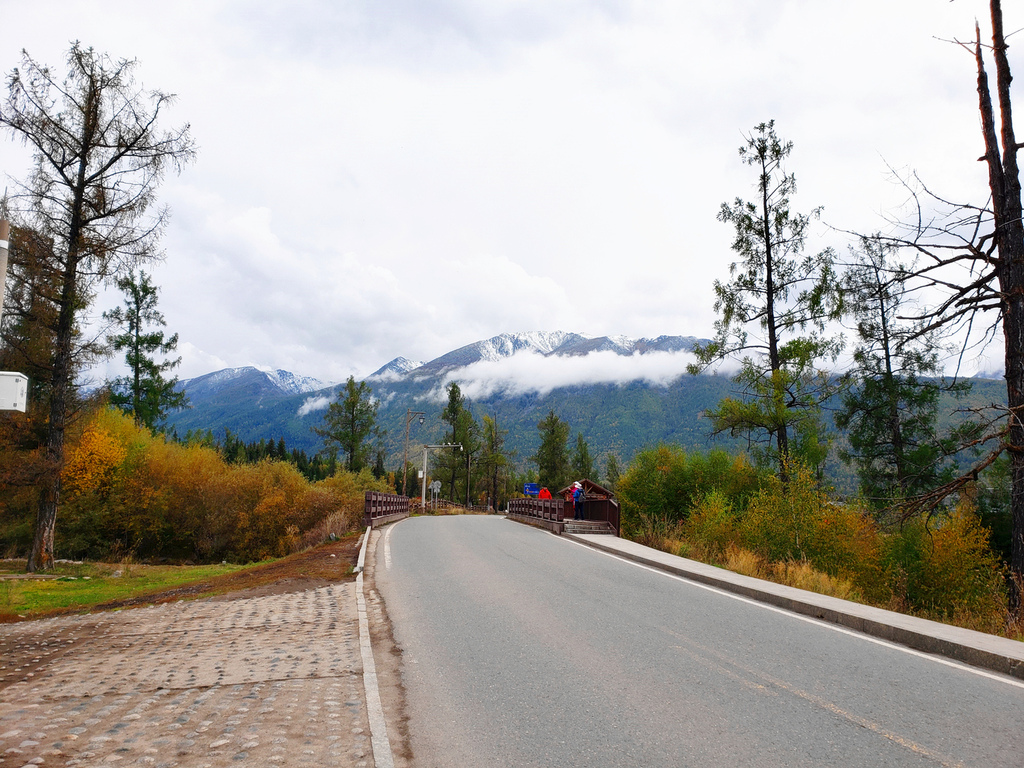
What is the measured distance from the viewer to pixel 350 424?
197 feet

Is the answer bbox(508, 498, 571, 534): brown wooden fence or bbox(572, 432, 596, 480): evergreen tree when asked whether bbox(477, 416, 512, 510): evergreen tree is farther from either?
bbox(508, 498, 571, 534): brown wooden fence

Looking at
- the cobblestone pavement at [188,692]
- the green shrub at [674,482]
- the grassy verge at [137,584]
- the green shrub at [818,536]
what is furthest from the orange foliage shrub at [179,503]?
the cobblestone pavement at [188,692]

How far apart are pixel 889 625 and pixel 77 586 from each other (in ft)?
54.7

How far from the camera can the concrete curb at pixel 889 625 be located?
5.96 m

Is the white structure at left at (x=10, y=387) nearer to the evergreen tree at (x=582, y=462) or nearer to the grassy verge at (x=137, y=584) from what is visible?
the grassy verge at (x=137, y=584)

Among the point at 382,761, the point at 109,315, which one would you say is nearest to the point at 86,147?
the point at 382,761

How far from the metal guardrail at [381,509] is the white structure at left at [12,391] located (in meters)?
21.7

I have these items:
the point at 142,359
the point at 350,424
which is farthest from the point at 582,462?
the point at 142,359

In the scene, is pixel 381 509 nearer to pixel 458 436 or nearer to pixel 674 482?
pixel 674 482

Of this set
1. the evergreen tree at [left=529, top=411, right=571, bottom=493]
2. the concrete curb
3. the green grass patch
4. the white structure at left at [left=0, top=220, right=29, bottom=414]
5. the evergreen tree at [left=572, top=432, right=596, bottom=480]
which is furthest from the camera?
the evergreen tree at [left=572, top=432, right=596, bottom=480]

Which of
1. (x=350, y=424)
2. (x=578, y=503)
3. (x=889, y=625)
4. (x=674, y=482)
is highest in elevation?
(x=350, y=424)

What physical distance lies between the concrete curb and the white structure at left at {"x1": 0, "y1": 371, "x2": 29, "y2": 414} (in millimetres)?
8175

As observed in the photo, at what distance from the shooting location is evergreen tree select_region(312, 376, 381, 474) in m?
59.6

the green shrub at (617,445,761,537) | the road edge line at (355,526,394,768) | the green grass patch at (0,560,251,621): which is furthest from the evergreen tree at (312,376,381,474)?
the road edge line at (355,526,394,768)
